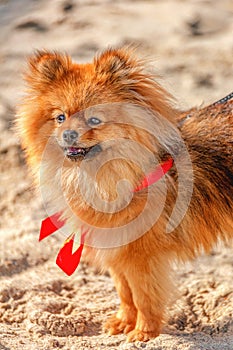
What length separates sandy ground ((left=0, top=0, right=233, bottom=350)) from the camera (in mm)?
3889

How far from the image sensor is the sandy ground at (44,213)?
389 centimetres

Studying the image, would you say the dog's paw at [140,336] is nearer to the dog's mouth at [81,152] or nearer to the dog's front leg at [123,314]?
the dog's front leg at [123,314]

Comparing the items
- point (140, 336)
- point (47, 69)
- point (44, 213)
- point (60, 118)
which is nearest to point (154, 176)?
point (60, 118)

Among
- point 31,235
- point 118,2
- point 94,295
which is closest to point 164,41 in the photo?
point 118,2

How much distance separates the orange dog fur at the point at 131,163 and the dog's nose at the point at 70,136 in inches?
1.4

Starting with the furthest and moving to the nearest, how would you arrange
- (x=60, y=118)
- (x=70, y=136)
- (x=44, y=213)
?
(x=44, y=213)
(x=60, y=118)
(x=70, y=136)

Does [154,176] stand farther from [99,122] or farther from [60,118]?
[60,118]

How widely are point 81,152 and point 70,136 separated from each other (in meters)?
0.11

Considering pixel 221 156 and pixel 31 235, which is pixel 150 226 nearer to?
pixel 221 156

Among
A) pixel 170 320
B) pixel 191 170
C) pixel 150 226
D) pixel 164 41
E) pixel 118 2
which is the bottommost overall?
pixel 170 320

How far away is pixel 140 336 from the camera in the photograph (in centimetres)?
377

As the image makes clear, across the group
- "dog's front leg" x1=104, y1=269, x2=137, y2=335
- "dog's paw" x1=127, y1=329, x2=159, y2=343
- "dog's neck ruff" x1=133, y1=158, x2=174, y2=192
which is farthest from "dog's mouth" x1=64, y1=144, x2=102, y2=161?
"dog's paw" x1=127, y1=329, x2=159, y2=343

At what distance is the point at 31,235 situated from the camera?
15.9ft

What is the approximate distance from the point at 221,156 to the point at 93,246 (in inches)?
29.7
